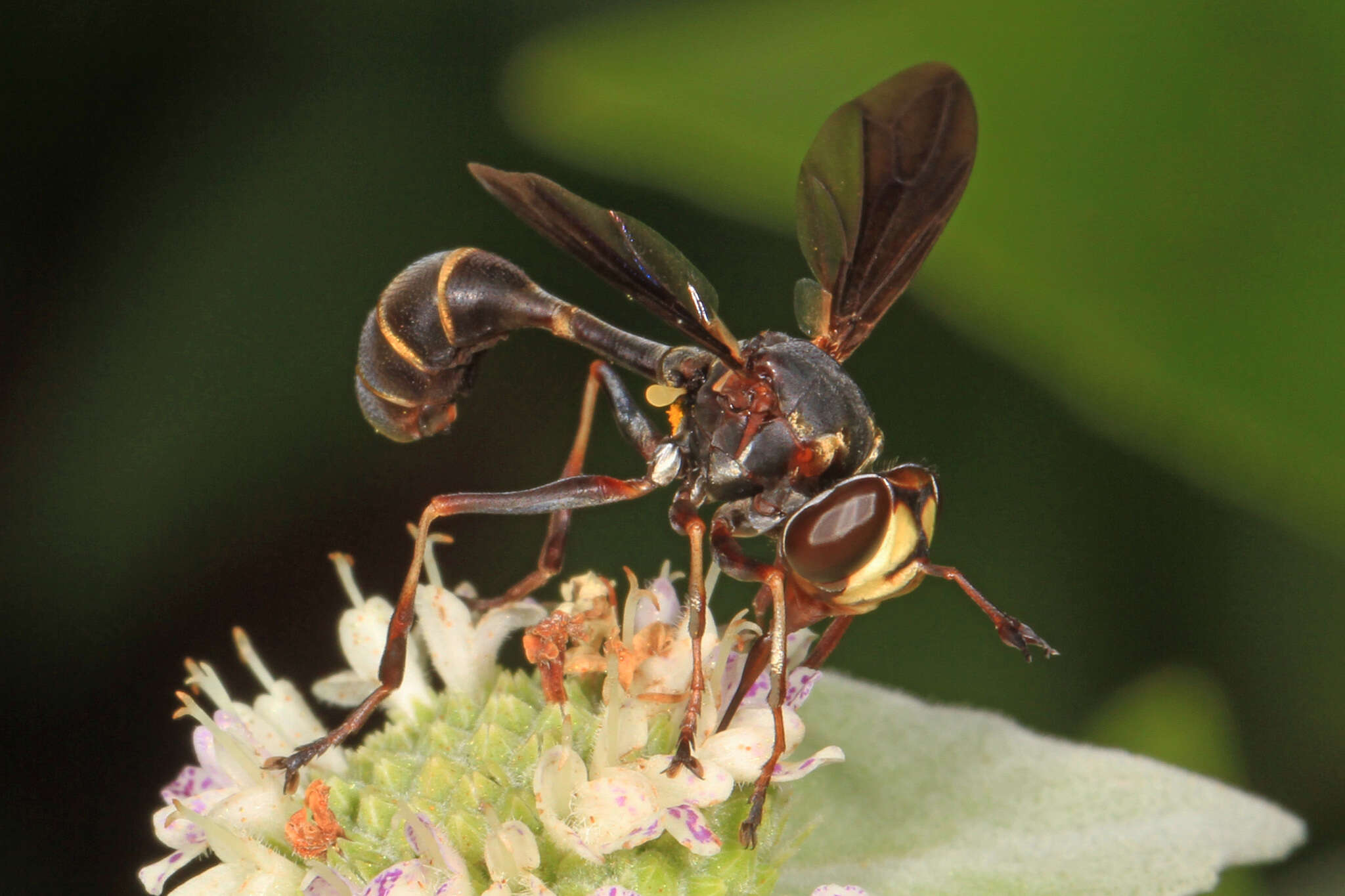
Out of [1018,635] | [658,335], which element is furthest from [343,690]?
[658,335]

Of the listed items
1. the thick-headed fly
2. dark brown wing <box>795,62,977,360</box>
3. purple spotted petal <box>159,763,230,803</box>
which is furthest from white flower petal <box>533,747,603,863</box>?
dark brown wing <box>795,62,977,360</box>

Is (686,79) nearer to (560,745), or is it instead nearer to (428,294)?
(428,294)

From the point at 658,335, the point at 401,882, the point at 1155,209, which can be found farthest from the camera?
the point at 658,335

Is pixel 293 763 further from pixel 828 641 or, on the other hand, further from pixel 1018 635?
pixel 1018 635

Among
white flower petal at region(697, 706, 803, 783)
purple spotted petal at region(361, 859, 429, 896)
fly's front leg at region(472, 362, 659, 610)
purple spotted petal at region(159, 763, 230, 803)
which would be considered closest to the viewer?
purple spotted petal at region(361, 859, 429, 896)

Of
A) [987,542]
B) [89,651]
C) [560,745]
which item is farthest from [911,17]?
[89,651]

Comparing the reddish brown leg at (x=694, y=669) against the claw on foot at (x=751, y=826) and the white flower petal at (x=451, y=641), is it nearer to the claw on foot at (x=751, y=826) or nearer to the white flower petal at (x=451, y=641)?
the claw on foot at (x=751, y=826)

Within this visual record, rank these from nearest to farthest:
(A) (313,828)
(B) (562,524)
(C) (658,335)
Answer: (A) (313,828) < (B) (562,524) < (C) (658,335)

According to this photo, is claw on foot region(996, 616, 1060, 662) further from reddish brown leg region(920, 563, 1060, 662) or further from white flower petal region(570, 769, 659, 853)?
white flower petal region(570, 769, 659, 853)
